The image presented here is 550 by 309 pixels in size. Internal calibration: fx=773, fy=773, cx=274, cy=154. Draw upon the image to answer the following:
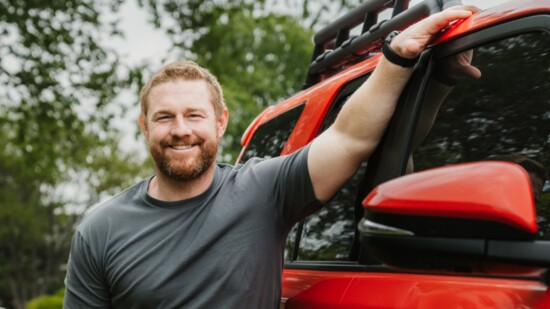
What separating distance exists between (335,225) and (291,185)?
282 millimetres

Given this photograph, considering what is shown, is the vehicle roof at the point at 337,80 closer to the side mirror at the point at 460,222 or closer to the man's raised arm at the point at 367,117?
the man's raised arm at the point at 367,117

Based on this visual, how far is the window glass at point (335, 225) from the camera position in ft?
8.11

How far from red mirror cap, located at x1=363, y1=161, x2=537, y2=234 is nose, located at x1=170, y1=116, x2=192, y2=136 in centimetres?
133

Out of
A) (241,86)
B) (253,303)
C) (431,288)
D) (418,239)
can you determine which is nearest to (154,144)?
(253,303)

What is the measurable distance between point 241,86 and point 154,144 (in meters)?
16.6

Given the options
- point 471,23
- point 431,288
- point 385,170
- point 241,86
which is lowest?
point 241,86

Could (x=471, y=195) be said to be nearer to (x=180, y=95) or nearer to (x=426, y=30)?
(x=426, y=30)

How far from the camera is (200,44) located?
12.9m

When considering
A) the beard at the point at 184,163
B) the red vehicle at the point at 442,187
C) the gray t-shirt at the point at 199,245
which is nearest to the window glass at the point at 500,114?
the red vehicle at the point at 442,187

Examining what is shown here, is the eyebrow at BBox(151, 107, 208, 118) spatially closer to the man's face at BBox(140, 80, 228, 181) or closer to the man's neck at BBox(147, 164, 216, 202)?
the man's face at BBox(140, 80, 228, 181)

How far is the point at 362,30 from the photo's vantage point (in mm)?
3025

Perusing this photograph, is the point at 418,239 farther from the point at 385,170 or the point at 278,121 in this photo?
the point at 278,121

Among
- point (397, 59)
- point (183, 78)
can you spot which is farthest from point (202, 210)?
point (397, 59)

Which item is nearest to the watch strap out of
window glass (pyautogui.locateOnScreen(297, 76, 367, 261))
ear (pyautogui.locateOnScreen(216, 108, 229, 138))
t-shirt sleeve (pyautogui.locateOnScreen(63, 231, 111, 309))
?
window glass (pyautogui.locateOnScreen(297, 76, 367, 261))
